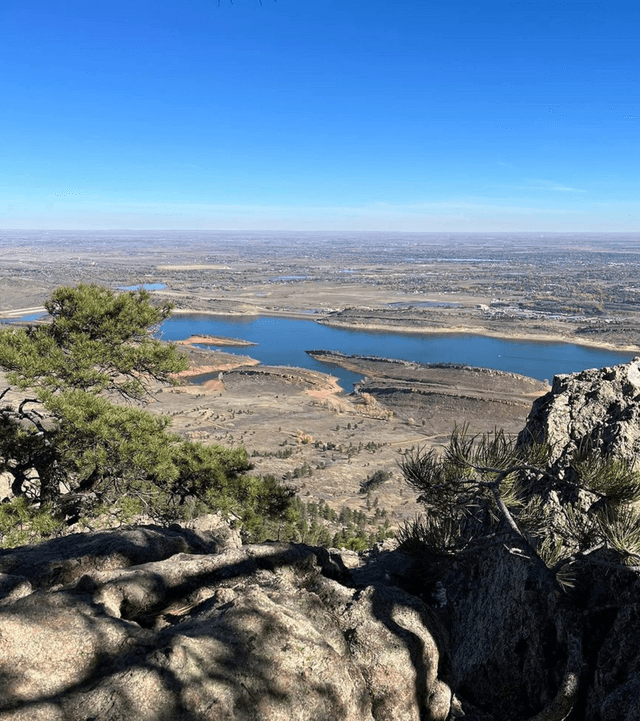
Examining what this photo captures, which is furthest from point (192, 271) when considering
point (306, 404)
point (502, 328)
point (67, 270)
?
point (306, 404)

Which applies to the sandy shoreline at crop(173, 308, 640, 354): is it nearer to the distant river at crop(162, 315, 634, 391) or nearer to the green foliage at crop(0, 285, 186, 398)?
the distant river at crop(162, 315, 634, 391)

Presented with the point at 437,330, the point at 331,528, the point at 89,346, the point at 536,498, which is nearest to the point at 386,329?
the point at 437,330

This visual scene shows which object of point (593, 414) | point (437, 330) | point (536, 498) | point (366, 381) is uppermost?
point (593, 414)

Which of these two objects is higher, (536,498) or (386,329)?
(536,498)

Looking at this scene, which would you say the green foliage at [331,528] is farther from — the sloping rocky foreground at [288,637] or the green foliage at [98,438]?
the sloping rocky foreground at [288,637]

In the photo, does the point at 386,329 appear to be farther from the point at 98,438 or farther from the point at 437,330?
the point at 98,438

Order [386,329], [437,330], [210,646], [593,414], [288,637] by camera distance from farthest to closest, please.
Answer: [386,329] → [437,330] → [593,414] → [288,637] → [210,646]
